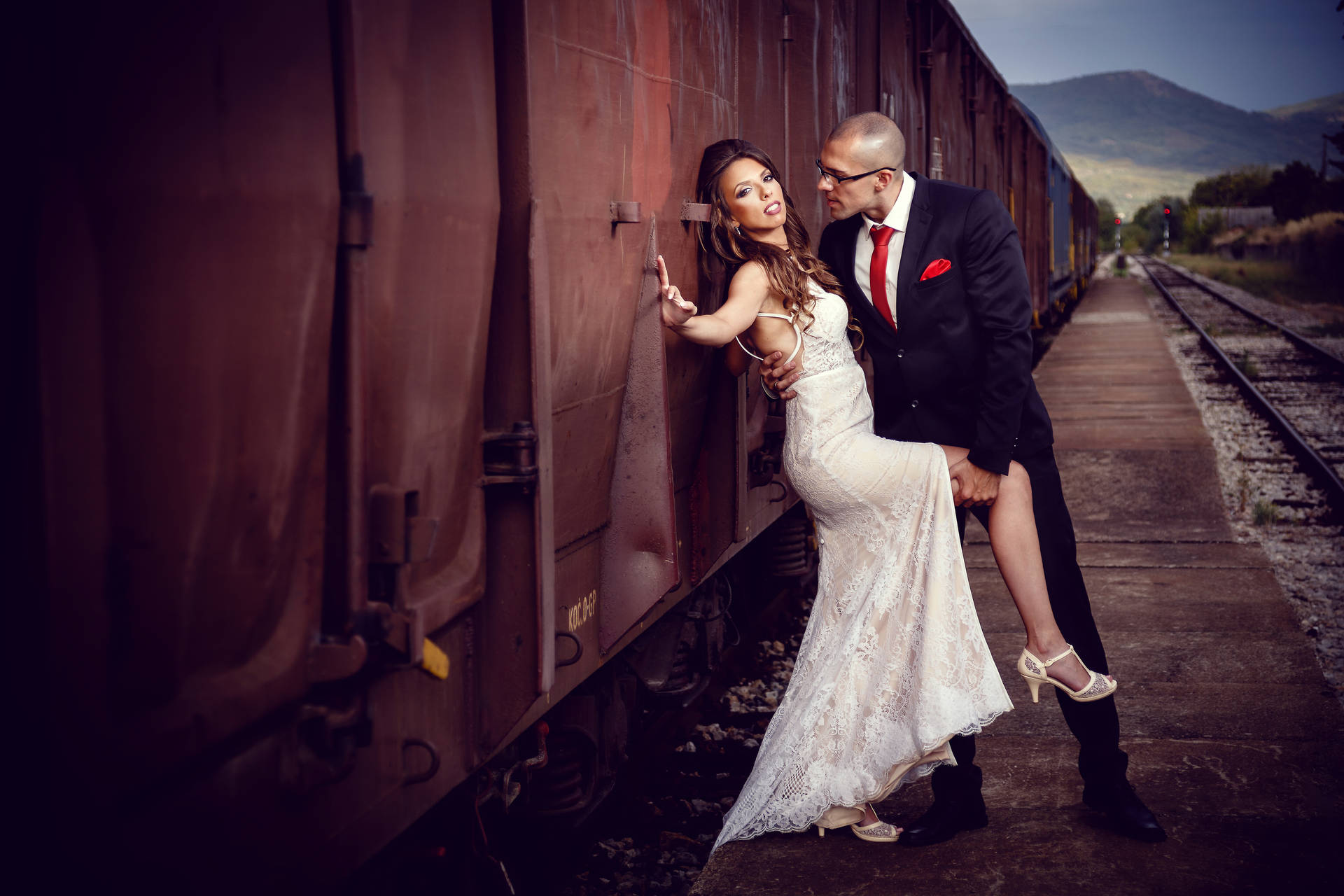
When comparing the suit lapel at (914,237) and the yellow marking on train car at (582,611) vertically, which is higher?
the suit lapel at (914,237)

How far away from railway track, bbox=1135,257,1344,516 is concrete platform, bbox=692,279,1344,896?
306cm

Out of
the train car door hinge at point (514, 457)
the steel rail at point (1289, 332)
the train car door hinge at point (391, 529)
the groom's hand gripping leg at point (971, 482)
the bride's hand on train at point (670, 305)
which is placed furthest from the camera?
the steel rail at point (1289, 332)

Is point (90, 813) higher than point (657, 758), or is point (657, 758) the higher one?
point (90, 813)

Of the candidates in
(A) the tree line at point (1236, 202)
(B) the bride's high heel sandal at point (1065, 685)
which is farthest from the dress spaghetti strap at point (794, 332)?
(A) the tree line at point (1236, 202)

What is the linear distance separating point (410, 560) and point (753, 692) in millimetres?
3378

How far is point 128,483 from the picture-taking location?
52.1 inches

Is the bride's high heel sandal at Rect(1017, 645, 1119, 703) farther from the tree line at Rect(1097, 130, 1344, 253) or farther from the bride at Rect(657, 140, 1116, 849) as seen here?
the tree line at Rect(1097, 130, 1344, 253)

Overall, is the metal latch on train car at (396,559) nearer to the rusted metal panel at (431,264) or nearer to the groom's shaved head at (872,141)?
the rusted metal panel at (431,264)

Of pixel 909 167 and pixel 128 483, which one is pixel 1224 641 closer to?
pixel 909 167

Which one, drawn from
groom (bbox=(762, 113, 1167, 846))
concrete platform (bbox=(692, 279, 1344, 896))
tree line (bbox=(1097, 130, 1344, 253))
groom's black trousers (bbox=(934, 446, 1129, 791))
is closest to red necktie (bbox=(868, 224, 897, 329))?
groom (bbox=(762, 113, 1167, 846))

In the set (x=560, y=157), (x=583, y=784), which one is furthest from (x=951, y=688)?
(x=560, y=157)

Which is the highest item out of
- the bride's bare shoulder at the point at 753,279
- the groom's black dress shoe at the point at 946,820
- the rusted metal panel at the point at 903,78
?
the rusted metal panel at the point at 903,78

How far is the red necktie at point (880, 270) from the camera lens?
124 inches

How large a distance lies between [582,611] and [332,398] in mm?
1153
